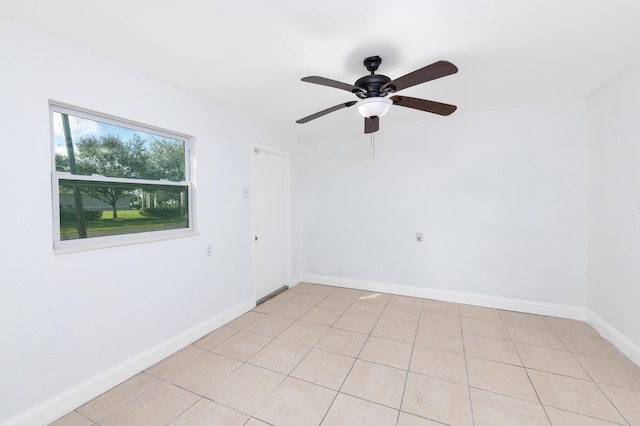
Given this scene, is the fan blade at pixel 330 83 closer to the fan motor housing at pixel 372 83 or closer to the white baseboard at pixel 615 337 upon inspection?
the fan motor housing at pixel 372 83

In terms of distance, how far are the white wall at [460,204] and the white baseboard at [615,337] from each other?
0.23 metres

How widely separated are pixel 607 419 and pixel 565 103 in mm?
2986

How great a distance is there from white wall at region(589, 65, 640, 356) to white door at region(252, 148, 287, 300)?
3652 mm

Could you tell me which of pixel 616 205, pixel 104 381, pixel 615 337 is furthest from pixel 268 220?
pixel 615 337

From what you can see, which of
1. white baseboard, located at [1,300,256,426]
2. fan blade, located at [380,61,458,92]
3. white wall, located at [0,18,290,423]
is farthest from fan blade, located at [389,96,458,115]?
white baseboard, located at [1,300,256,426]

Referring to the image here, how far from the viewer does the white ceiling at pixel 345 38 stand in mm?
1489

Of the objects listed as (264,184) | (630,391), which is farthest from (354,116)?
(630,391)

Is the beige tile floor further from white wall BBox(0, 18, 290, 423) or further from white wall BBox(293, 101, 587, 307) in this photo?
white wall BBox(293, 101, 587, 307)

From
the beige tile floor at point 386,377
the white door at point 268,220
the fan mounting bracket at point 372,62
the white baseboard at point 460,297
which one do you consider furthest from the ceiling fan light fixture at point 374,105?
the white baseboard at point 460,297

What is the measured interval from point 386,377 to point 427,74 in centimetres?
218

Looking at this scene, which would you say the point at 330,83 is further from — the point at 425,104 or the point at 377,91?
the point at 425,104

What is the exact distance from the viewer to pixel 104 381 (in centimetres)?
194

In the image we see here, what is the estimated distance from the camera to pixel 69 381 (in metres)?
1.77

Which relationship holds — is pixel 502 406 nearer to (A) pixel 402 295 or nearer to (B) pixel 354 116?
(A) pixel 402 295
